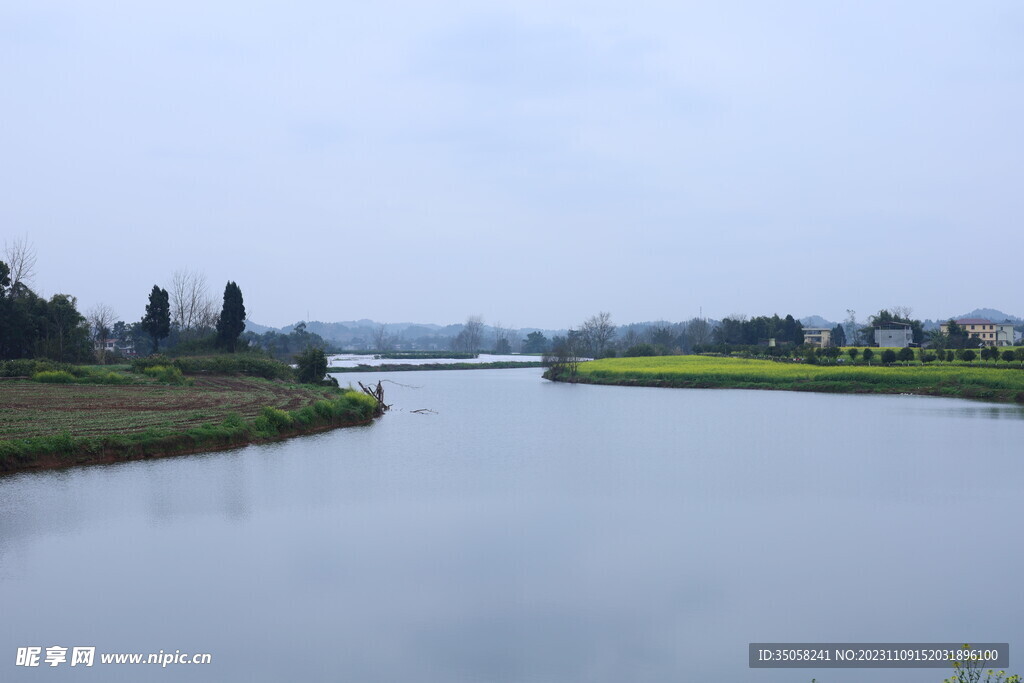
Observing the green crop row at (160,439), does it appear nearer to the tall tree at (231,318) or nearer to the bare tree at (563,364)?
the tall tree at (231,318)

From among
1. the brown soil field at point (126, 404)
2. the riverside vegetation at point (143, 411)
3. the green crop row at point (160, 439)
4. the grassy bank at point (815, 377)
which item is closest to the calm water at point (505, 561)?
the green crop row at point (160, 439)

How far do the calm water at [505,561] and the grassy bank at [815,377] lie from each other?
19.0 metres

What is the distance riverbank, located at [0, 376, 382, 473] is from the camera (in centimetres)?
1401

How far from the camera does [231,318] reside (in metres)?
41.2

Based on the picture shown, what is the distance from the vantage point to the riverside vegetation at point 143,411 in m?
14.2

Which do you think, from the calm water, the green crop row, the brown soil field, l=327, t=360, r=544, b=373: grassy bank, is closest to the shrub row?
the brown soil field

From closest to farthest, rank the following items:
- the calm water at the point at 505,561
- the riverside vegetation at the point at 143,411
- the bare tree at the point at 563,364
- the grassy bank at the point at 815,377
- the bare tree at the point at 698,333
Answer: the calm water at the point at 505,561 → the riverside vegetation at the point at 143,411 → the grassy bank at the point at 815,377 → the bare tree at the point at 563,364 → the bare tree at the point at 698,333

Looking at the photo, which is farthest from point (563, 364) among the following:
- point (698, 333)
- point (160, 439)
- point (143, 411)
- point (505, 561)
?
point (698, 333)

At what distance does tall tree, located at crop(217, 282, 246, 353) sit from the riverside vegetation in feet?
18.0

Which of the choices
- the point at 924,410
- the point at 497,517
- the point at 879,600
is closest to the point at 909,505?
the point at 879,600

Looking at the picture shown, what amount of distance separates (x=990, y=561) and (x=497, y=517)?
5.62 meters

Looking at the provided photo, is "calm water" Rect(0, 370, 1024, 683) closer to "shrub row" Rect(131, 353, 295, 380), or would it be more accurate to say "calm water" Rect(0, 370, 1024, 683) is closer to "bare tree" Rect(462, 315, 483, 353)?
"shrub row" Rect(131, 353, 295, 380)

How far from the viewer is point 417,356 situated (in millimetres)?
93938

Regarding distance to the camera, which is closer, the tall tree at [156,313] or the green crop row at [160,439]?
the green crop row at [160,439]
